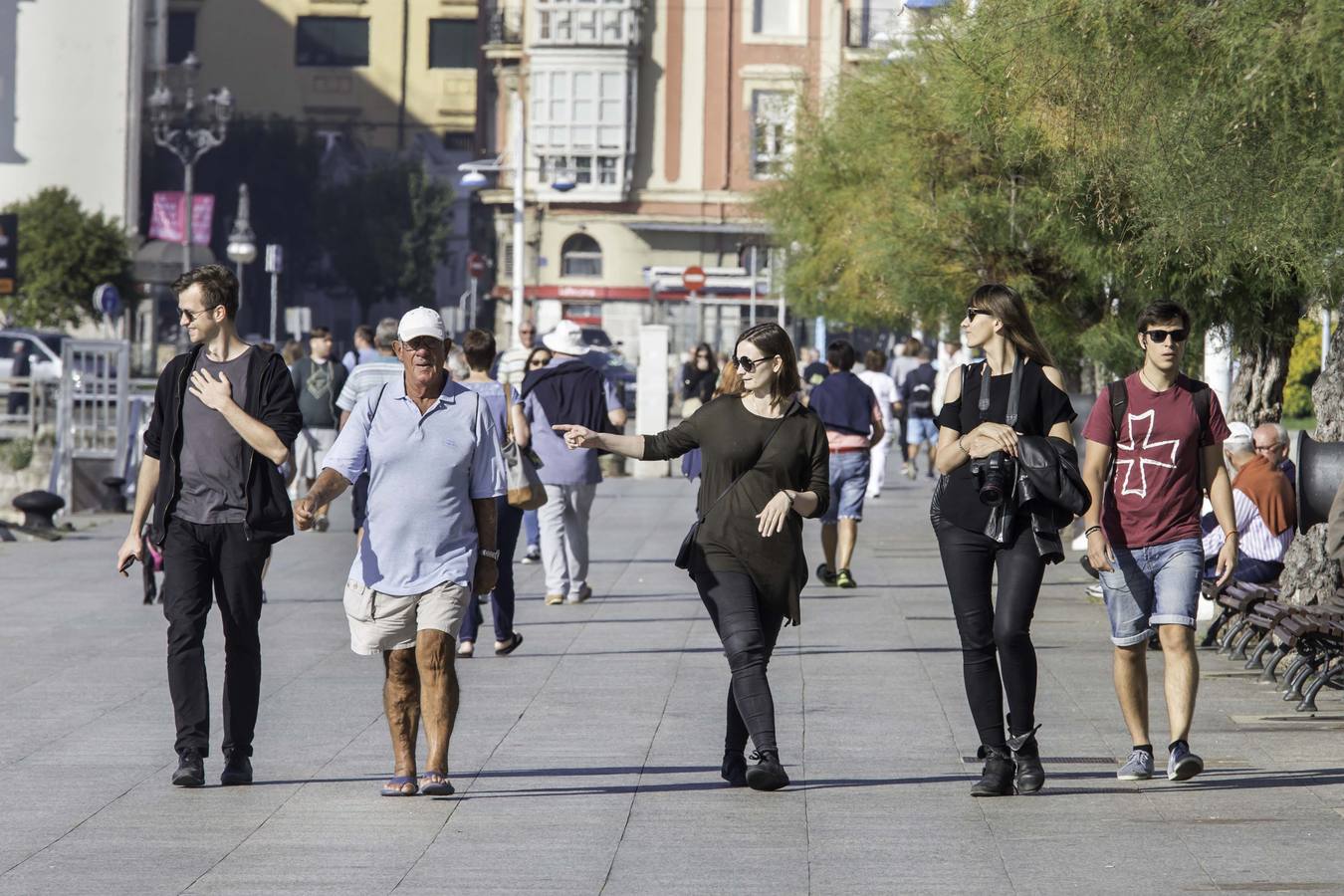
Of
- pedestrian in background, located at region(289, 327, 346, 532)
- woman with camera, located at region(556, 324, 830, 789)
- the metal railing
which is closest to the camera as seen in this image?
woman with camera, located at region(556, 324, 830, 789)

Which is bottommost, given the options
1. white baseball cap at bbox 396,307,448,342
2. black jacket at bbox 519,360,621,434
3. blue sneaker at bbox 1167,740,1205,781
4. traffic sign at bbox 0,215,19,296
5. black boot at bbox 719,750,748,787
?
black boot at bbox 719,750,748,787

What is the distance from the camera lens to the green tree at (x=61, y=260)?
2254 inches

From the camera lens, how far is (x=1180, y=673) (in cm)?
798

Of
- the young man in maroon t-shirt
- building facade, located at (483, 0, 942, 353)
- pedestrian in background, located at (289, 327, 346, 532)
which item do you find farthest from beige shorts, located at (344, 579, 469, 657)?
building facade, located at (483, 0, 942, 353)

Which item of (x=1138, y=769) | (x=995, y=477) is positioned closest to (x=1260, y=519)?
(x=1138, y=769)

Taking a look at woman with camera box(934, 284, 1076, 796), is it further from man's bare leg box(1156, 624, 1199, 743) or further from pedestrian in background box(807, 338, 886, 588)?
pedestrian in background box(807, 338, 886, 588)

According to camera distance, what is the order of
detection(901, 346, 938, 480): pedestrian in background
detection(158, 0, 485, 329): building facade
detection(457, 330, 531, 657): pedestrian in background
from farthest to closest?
detection(158, 0, 485, 329): building facade → detection(901, 346, 938, 480): pedestrian in background → detection(457, 330, 531, 657): pedestrian in background

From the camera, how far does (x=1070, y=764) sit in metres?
8.45

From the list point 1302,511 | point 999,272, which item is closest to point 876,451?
point 999,272

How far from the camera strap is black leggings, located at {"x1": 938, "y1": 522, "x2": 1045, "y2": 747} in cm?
37

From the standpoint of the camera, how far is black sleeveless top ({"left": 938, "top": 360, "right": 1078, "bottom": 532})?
766 cm

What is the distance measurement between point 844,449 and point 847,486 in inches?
11.7

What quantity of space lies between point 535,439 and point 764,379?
6.25 meters

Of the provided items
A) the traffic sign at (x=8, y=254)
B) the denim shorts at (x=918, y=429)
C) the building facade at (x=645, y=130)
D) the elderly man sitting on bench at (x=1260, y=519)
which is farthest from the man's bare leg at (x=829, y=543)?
the building facade at (x=645, y=130)
